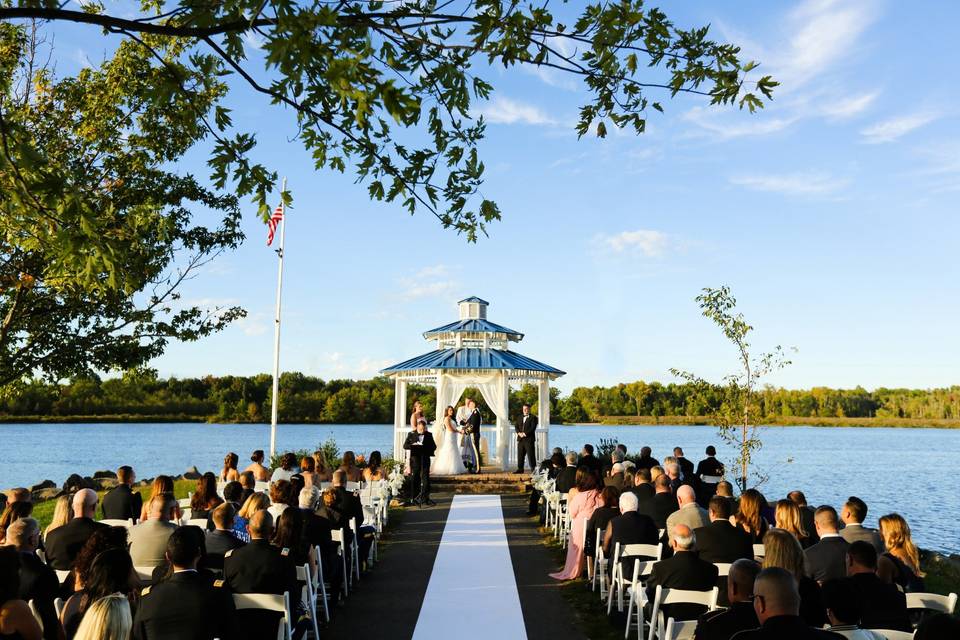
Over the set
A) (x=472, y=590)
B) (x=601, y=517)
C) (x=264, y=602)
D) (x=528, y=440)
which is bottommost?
(x=472, y=590)

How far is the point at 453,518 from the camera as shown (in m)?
14.0

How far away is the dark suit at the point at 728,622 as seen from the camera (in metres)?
4.35

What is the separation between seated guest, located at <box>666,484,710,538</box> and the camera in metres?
7.43

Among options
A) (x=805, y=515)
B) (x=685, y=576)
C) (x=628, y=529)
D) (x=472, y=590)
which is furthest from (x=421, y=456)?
(x=685, y=576)

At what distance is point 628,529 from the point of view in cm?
768

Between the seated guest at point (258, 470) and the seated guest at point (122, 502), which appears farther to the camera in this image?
the seated guest at point (258, 470)

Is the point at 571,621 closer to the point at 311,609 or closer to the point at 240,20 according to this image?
the point at 311,609

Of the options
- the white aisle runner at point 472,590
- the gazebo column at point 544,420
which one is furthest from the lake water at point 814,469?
the white aisle runner at point 472,590

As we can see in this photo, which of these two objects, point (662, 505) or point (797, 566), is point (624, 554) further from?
point (797, 566)

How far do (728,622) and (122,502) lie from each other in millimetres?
6912

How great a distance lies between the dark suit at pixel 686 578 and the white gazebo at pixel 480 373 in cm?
1434

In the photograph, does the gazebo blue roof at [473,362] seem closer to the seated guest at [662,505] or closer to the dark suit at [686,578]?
the seated guest at [662,505]

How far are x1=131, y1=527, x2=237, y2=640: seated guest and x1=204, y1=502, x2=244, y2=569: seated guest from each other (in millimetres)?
1534

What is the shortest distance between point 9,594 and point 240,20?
299 centimetres
